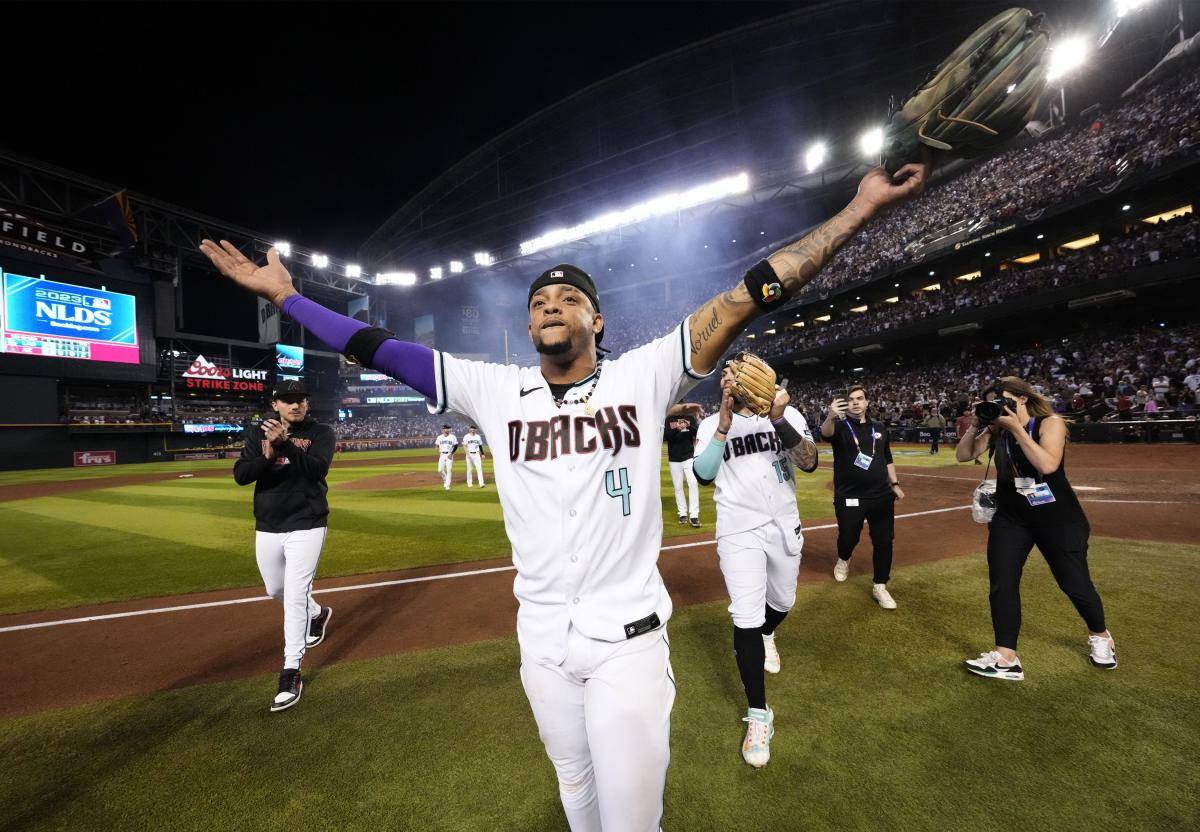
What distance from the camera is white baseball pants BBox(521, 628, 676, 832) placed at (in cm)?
168

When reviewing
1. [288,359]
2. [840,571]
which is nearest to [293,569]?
[840,571]

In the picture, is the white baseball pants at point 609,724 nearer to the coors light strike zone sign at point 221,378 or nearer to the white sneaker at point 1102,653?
the white sneaker at point 1102,653

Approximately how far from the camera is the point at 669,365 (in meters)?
2.00

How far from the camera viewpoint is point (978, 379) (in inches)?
1066

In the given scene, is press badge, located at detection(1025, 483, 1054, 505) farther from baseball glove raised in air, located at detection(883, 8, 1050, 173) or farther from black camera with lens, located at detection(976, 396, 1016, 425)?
baseball glove raised in air, located at detection(883, 8, 1050, 173)

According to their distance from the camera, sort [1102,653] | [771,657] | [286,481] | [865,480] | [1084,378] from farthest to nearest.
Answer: [1084,378]
[865,480]
[286,481]
[771,657]
[1102,653]

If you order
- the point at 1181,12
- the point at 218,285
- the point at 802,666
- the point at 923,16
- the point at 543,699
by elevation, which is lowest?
the point at 802,666

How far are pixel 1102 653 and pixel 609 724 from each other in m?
4.52

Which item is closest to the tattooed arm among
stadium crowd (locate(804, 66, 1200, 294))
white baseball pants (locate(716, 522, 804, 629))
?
white baseball pants (locate(716, 522, 804, 629))

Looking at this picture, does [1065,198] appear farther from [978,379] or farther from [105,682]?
[105,682]

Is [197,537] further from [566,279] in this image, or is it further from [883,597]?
[883,597]

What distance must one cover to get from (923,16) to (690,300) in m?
25.9

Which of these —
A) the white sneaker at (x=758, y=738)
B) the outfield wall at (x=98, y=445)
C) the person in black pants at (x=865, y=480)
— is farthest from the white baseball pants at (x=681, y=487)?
the outfield wall at (x=98, y=445)

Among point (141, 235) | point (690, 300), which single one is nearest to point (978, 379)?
point (690, 300)
